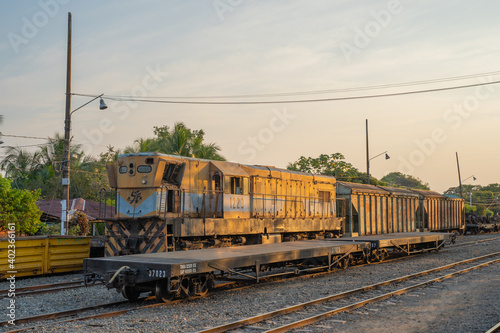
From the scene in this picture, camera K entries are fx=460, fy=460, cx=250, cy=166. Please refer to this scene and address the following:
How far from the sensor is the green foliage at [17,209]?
1623cm

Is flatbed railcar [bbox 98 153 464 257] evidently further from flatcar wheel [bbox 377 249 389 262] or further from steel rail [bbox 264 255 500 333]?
steel rail [bbox 264 255 500 333]

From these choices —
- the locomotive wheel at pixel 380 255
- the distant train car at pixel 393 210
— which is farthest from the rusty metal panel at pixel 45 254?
the distant train car at pixel 393 210

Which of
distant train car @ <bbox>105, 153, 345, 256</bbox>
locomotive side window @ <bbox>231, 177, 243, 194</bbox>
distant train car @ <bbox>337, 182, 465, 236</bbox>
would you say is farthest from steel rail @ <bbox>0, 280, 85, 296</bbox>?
distant train car @ <bbox>337, 182, 465, 236</bbox>

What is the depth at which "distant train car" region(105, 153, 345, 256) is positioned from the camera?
12.2 metres

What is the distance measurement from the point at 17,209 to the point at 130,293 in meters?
9.69

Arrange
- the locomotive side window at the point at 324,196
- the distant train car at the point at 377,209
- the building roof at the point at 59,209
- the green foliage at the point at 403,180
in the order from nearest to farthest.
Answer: the locomotive side window at the point at 324,196, the distant train car at the point at 377,209, the building roof at the point at 59,209, the green foliage at the point at 403,180

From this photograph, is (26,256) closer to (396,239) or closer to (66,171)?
(66,171)

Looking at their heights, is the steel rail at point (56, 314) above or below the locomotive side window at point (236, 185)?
below

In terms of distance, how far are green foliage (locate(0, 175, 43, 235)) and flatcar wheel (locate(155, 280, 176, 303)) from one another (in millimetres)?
9968

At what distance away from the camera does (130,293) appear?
9055mm

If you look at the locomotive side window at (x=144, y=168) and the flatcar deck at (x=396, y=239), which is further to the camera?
the flatcar deck at (x=396, y=239)

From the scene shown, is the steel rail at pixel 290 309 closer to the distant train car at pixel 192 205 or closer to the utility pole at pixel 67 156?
the distant train car at pixel 192 205

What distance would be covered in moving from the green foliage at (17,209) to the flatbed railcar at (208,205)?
4.85 metres

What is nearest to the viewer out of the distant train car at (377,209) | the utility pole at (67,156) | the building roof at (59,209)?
the utility pole at (67,156)
